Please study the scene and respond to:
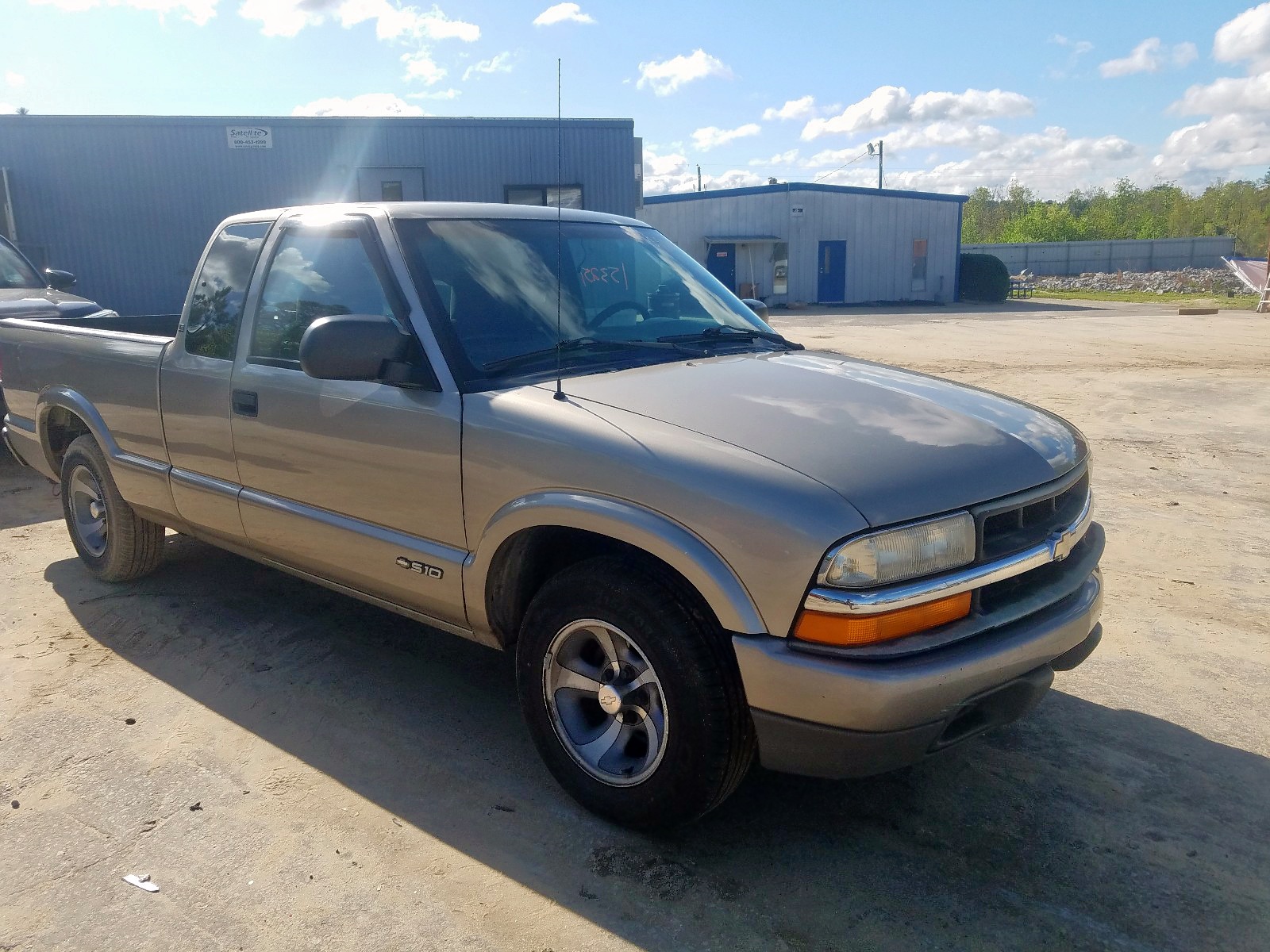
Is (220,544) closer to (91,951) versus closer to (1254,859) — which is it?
(91,951)

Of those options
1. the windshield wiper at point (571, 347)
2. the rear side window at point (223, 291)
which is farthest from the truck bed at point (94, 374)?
the windshield wiper at point (571, 347)

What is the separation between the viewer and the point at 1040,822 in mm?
3012

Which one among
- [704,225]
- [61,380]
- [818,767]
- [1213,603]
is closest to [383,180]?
[61,380]

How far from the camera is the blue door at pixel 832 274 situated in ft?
125

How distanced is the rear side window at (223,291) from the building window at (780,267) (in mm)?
34635

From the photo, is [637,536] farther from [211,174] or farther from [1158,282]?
[1158,282]

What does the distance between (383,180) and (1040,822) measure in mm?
17865

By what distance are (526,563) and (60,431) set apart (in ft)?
12.6

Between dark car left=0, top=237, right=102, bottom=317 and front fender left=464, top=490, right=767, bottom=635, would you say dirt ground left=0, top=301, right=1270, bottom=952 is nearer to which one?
front fender left=464, top=490, right=767, bottom=635

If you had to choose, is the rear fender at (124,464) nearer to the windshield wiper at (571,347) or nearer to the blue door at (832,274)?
the windshield wiper at (571,347)

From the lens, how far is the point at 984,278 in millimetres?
39906

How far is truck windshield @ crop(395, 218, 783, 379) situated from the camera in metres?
3.38

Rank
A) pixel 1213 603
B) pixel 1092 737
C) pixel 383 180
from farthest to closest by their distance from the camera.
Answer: pixel 383 180
pixel 1213 603
pixel 1092 737

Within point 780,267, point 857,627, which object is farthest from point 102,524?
point 780,267
